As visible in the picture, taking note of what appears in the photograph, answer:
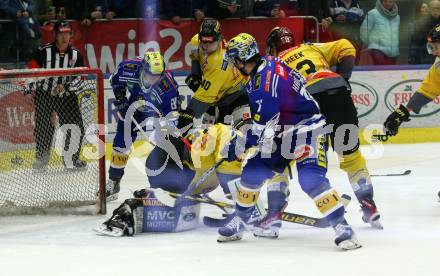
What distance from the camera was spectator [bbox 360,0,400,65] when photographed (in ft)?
37.0

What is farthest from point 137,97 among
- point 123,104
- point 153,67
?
point 153,67

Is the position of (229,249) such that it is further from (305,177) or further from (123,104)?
(123,104)

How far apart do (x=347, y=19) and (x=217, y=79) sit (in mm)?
3774

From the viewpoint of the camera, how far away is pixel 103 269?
5508 millimetres

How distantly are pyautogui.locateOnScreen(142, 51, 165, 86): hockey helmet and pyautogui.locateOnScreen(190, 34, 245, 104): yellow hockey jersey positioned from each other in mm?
728

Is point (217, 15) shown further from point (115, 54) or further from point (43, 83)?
point (43, 83)

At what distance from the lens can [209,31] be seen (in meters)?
7.81

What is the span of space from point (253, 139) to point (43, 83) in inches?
88.9

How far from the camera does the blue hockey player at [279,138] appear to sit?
5.86m

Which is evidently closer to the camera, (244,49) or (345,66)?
(244,49)

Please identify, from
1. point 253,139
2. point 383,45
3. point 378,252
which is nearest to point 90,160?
point 253,139

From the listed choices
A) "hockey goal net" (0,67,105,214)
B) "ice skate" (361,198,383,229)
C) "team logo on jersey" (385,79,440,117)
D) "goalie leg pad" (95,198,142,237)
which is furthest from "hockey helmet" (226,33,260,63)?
"team logo on jersey" (385,79,440,117)

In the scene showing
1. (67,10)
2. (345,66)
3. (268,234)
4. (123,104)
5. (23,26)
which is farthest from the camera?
(67,10)

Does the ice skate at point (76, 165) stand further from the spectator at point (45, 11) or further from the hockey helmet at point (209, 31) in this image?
the spectator at point (45, 11)
